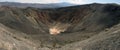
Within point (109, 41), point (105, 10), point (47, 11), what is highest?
point (109, 41)

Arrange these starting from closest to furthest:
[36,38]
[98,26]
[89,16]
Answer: [36,38] → [98,26] → [89,16]

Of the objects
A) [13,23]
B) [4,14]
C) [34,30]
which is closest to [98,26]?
[34,30]

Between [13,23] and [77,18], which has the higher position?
[13,23]

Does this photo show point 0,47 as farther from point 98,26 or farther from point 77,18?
point 77,18

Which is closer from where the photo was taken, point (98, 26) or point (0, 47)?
point (0, 47)

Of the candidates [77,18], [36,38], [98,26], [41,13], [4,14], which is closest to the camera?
[36,38]

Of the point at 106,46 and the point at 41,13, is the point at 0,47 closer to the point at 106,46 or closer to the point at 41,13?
the point at 106,46
